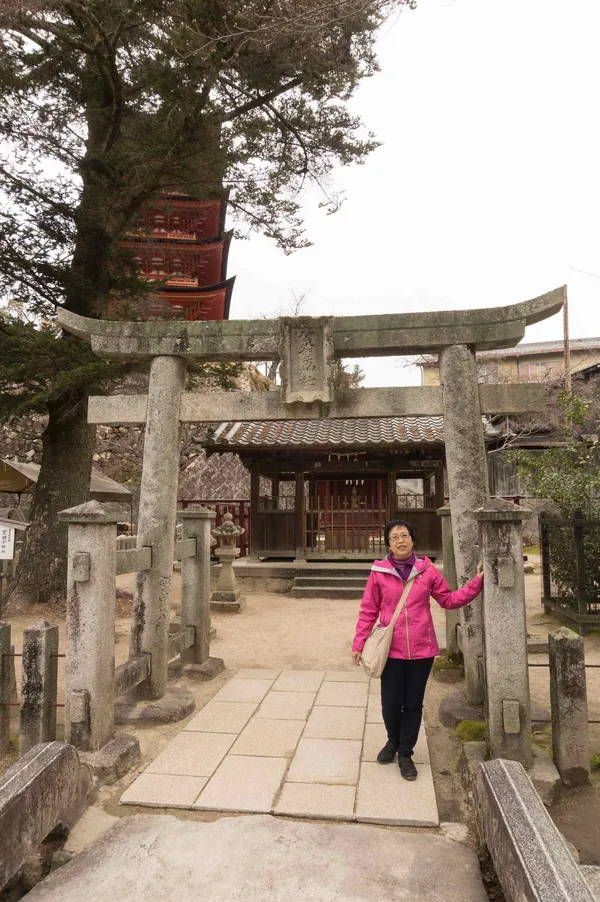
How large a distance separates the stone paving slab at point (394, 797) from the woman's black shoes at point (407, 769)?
3cm

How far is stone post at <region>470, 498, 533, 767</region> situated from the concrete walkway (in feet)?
3.37

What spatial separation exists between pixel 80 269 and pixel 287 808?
28.5 feet

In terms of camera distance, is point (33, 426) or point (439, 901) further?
point (33, 426)

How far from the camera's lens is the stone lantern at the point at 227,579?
421 inches

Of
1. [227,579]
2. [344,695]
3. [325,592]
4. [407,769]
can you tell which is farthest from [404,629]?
[325,592]

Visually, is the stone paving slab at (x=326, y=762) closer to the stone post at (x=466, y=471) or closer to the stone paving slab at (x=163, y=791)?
the stone paving slab at (x=163, y=791)

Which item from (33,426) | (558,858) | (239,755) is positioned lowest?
(239,755)

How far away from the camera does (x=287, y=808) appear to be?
3375mm

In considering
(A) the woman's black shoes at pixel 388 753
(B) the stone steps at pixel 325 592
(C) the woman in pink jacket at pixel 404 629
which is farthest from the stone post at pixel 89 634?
(B) the stone steps at pixel 325 592

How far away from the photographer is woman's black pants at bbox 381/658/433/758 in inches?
149

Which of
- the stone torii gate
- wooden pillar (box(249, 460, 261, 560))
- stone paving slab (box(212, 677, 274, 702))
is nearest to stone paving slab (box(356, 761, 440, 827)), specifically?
the stone torii gate

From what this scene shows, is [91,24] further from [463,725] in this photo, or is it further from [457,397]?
[463,725]

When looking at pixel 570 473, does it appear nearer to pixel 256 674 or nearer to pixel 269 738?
pixel 256 674

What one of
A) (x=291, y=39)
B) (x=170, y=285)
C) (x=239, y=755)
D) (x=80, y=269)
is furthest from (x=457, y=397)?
(x=170, y=285)
